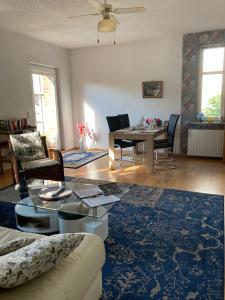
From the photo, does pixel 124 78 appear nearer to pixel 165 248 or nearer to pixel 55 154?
pixel 55 154

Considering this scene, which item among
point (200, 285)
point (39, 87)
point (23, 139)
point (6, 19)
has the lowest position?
point (200, 285)

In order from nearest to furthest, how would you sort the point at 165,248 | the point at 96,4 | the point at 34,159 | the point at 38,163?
Result: 1. the point at 165,248
2. the point at 96,4
3. the point at 38,163
4. the point at 34,159

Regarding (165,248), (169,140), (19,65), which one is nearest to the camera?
(165,248)

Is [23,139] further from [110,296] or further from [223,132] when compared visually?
[223,132]

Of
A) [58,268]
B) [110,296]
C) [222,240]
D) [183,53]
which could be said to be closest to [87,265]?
[58,268]

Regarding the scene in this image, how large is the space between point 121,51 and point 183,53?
1.44 meters

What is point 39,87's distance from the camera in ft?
18.7

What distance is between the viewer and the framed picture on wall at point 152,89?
18.4ft

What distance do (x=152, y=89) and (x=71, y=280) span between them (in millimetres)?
5045

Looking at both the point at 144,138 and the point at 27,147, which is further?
the point at 144,138

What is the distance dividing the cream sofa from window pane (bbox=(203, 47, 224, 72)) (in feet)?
15.6

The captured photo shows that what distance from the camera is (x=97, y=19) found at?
13.3 ft

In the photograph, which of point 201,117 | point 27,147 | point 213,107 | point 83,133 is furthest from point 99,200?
point 83,133

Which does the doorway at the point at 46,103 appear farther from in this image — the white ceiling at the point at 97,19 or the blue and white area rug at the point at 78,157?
the white ceiling at the point at 97,19
